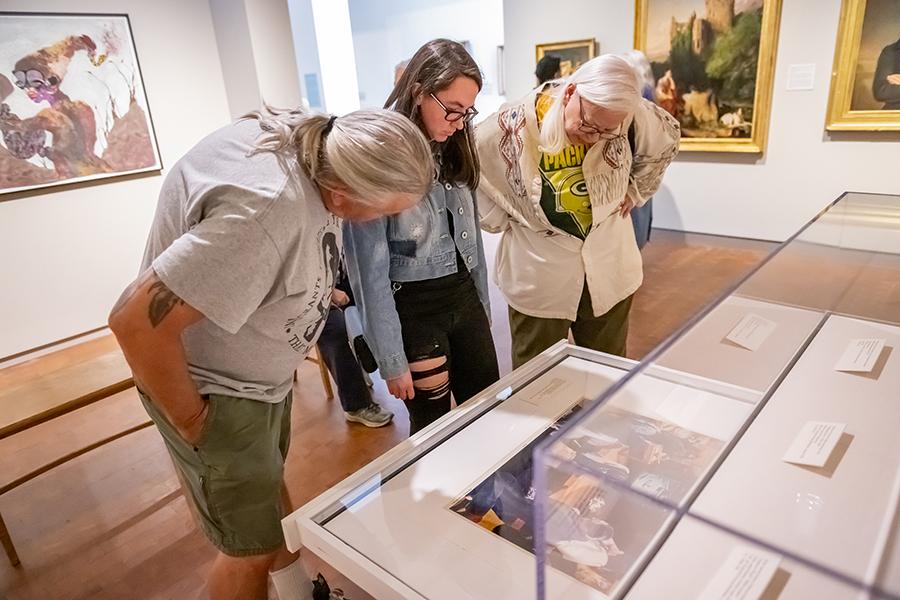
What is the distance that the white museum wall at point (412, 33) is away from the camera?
23.3ft

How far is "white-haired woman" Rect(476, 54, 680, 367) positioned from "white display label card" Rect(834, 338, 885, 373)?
24.7 inches

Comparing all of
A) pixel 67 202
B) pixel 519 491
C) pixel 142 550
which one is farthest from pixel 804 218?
pixel 67 202

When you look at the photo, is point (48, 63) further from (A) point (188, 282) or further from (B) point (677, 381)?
(B) point (677, 381)

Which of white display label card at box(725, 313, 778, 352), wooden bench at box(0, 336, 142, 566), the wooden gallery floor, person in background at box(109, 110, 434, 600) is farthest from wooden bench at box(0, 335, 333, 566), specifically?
white display label card at box(725, 313, 778, 352)

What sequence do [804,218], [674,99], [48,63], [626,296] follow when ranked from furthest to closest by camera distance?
[674,99]
[804,218]
[48,63]
[626,296]

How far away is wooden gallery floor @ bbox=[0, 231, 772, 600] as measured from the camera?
194cm

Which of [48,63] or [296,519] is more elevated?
[48,63]

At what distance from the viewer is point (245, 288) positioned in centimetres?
96

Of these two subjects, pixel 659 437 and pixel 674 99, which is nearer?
pixel 659 437

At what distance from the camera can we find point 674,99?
5.23 metres

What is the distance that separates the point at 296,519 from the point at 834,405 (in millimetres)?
1049

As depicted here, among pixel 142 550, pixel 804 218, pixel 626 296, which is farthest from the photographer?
pixel 804 218

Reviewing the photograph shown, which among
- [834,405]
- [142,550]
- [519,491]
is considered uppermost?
[834,405]

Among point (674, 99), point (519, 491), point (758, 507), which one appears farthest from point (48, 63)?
point (674, 99)
